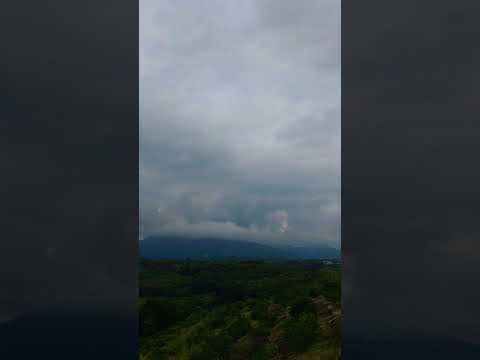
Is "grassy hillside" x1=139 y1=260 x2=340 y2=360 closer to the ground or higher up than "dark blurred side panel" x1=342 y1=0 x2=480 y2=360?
closer to the ground

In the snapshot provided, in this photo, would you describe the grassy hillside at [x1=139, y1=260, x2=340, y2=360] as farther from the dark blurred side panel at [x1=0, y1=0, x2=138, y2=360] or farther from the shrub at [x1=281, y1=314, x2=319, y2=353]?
the dark blurred side panel at [x1=0, y1=0, x2=138, y2=360]

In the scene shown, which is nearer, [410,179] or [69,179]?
[410,179]

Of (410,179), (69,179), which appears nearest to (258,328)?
(410,179)

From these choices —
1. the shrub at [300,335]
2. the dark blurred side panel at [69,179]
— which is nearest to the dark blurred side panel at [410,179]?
the dark blurred side panel at [69,179]

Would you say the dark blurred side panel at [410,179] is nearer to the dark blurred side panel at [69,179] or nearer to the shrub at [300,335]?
the dark blurred side panel at [69,179]

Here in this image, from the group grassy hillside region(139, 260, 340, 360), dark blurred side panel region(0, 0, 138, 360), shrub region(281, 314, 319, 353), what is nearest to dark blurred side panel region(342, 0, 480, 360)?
dark blurred side panel region(0, 0, 138, 360)

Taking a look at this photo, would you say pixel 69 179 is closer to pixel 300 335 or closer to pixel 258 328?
pixel 300 335

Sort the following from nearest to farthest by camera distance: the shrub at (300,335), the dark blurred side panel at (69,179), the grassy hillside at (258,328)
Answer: the dark blurred side panel at (69,179) → the shrub at (300,335) → the grassy hillside at (258,328)

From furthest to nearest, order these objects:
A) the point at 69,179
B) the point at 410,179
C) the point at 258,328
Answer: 1. the point at 258,328
2. the point at 69,179
3. the point at 410,179
